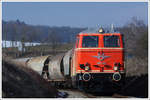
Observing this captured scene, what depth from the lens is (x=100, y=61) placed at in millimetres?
16422

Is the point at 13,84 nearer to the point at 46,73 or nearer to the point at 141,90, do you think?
the point at 46,73

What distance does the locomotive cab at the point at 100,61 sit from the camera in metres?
16.3

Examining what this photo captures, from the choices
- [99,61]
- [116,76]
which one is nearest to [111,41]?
[99,61]

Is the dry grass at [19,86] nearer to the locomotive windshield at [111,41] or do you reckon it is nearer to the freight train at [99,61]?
the freight train at [99,61]

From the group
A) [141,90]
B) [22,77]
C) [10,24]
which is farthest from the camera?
[10,24]

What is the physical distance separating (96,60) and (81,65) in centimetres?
71

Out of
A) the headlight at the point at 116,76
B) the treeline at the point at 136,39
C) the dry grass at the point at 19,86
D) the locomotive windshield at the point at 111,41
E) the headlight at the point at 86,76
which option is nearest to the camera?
the dry grass at the point at 19,86

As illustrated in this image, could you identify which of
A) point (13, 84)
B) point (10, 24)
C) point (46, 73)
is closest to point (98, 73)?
point (13, 84)

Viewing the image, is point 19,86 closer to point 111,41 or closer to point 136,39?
point 111,41

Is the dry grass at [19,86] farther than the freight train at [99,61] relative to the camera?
No

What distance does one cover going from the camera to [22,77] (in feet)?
45.4

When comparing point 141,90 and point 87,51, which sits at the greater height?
point 87,51

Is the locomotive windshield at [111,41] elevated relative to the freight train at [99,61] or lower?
elevated

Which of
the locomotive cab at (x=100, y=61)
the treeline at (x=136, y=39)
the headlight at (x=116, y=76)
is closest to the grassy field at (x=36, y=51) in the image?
the treeline at (x=136, y=39)
